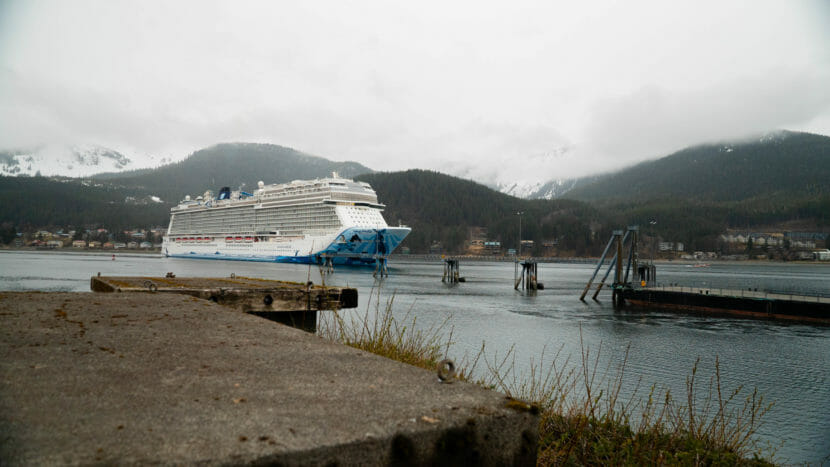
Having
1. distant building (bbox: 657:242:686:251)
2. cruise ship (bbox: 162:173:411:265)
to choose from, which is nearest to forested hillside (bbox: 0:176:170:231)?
cruise ship (bbox: 162:173:411:265)

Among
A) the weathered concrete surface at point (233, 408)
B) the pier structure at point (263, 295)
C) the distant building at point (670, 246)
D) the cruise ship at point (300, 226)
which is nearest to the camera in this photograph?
the weathered concrete surface at point (233, 408)

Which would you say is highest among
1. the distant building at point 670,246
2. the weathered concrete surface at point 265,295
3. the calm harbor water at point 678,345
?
the distant building at point 670,246

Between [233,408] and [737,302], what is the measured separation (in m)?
33.8

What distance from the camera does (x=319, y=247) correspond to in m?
62.5

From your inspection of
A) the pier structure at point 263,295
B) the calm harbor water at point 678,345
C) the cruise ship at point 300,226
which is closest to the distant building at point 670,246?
the cruise ship at point 300,226

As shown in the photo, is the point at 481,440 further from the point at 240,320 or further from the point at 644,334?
the point at 644,334

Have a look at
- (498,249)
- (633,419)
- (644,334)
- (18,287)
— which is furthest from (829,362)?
(498,249)

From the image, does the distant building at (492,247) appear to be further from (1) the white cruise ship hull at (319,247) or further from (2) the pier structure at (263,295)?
(2) the pier structure at (263,295)

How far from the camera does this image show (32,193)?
174125 millimetres

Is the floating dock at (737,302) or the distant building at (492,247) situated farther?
the distant building at (492,247)

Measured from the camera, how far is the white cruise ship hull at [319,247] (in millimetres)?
61281

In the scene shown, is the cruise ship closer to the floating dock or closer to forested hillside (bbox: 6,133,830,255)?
the floating dock

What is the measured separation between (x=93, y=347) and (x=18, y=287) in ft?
108

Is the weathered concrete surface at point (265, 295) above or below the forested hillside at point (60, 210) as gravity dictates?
below
